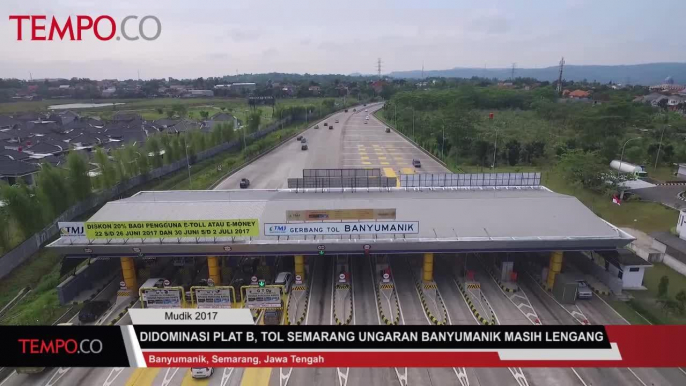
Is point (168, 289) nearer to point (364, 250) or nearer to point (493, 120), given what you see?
point (364, 250)

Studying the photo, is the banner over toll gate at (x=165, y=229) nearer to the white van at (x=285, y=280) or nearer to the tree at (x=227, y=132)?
the white van at (x=285, y=280)

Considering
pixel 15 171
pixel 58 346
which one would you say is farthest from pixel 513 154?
pixel 15 171

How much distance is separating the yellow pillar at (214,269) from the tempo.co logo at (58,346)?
635 inches

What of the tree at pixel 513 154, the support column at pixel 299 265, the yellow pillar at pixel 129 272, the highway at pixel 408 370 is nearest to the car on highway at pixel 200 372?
the highway at pixel 408 370

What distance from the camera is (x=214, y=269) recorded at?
24.5 meters

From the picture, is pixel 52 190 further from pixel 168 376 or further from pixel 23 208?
pixel 168 376

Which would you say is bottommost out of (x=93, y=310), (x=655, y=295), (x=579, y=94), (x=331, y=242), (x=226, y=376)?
(x=226, y=376)

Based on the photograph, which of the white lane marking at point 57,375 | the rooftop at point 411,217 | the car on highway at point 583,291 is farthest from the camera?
the car on highway at point 583,291

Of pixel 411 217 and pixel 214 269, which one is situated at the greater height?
pixel 411 217

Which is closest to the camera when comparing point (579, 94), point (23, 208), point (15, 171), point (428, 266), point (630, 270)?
point (428, 266)

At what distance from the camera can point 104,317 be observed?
22750 mm

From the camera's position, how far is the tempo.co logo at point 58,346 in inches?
318

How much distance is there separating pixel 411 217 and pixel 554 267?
901 centimetres

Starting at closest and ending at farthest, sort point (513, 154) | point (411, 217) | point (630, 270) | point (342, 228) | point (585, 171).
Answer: point (342, 228)
point (630, 270)
point (411, 217)
point (585, 171)
point (513, 154)
